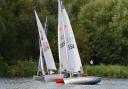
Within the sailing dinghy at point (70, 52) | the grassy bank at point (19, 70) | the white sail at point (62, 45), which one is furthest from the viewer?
the grassy bank at point (19, 70)

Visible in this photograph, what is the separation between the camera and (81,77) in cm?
5366

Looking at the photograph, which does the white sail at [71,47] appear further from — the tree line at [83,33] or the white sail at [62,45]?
the tree line at [83,33]

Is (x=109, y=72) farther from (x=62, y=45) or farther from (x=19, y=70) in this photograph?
(x=62, y=45)

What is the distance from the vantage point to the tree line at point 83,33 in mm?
87438

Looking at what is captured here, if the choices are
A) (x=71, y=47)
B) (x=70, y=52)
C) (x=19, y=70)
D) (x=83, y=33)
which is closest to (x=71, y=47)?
(x=71, y=47)

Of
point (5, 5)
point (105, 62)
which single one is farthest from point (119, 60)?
point (5, 5)

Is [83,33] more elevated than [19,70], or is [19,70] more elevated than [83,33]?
[83,33]

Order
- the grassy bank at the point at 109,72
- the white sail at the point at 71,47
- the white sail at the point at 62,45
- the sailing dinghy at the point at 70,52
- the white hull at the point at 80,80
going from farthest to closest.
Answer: the grassy bank at the point at 109,72
the white sail at the point at 62,45
the white sail at the point at 71,47
the sailing dinghy at the point at 70,52
the white hull at the point at 80,80

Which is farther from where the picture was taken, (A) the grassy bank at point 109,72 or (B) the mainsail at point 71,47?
(A) the grassy bank at point 109,72

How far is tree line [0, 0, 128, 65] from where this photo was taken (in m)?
87.4

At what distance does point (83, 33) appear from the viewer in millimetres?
93750

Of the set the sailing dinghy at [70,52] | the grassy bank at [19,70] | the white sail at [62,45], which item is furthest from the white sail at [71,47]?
the grassy bank at [19,70]

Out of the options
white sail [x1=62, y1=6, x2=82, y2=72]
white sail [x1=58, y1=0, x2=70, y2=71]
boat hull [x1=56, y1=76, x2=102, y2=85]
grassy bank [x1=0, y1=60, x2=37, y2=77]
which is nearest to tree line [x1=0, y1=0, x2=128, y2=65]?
grassy bank [x1=0, y1=60, x2=37, y2=77]

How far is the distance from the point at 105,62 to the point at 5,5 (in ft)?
65.5
